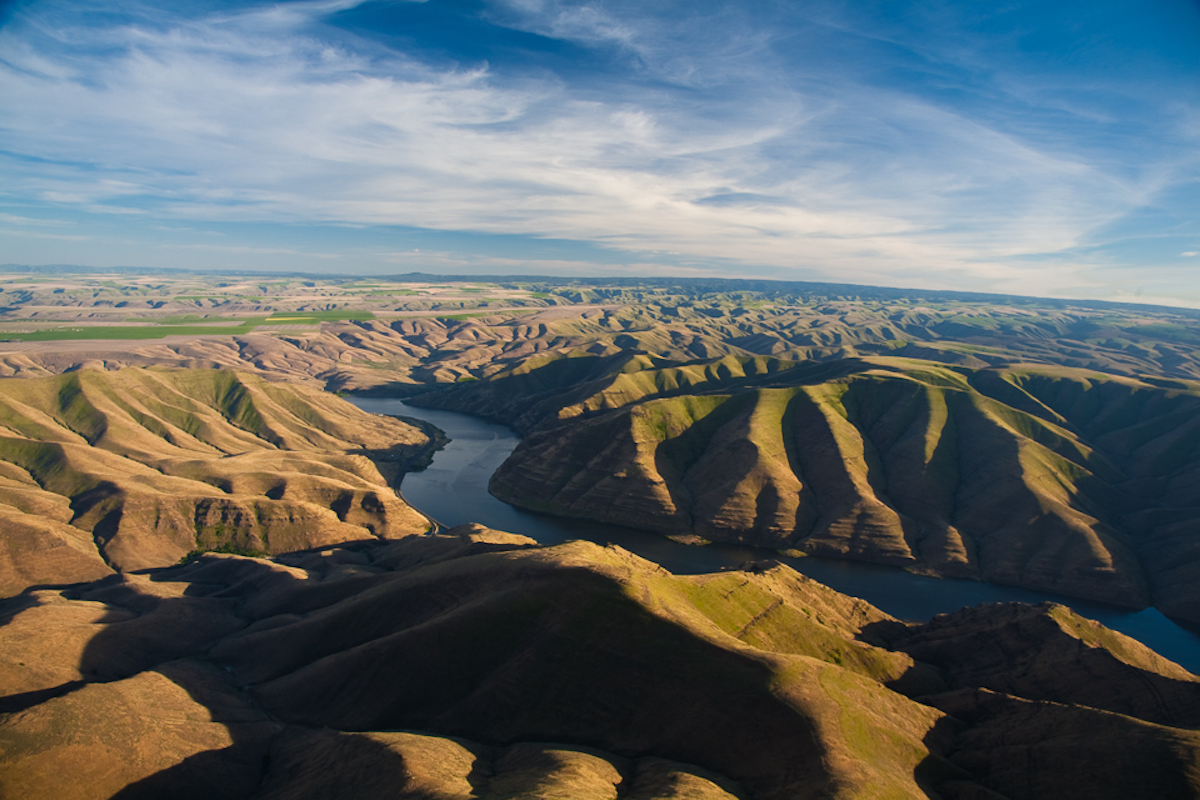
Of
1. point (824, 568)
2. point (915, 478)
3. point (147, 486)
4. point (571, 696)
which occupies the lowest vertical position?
point (824, 568)

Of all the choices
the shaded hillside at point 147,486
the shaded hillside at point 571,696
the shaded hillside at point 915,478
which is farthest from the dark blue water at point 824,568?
the shaded hillside at point 571,696

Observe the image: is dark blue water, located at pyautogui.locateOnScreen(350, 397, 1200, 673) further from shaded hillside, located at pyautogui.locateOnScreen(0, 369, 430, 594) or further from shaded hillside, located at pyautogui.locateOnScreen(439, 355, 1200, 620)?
shaded hillside, located at pyautogui.locateOnScreen(0, 369, 430, 594)

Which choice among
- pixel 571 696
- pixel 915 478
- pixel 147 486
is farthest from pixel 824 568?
pixel 147 486

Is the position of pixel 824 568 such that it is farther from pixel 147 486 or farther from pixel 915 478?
pixel 147 486

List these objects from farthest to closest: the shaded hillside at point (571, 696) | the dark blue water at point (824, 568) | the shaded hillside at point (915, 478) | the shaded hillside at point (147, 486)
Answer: the shaded hillside at point (915, 478) < the shaded hillside at point (147, 486) < the dark blue water at point (824, 568) < the shaded hillside at point (571, 696)

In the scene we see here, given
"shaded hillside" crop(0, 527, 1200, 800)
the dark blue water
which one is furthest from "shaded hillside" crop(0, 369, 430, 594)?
"shaded hillside" crop(0, 527, 1200, 800)

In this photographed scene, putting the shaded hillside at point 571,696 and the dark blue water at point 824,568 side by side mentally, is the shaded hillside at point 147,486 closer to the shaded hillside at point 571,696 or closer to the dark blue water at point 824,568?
the dark blue water at point 824,568

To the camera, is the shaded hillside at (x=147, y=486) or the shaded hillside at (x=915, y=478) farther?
the shaded hillside at (x=915, y=478)
